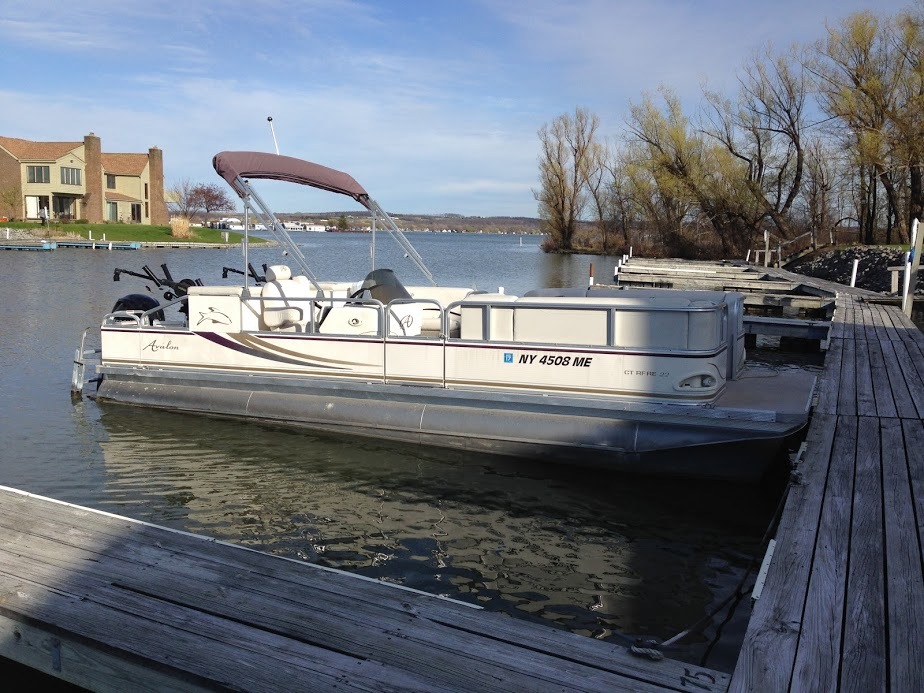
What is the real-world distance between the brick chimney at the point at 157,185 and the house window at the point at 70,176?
9627mm

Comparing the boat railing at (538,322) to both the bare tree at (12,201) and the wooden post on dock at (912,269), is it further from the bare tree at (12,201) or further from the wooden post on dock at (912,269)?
the bare tree at (12,201)

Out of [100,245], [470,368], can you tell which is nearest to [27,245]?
[100,245]

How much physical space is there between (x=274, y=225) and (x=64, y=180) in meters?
65.4

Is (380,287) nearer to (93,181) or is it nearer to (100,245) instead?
(100,245)

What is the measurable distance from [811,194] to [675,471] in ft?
146

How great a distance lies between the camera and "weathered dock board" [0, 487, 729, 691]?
3.40 meters

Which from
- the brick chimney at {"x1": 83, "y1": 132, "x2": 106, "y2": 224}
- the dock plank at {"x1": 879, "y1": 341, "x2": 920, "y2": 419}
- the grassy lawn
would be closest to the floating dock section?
the grassy lawn

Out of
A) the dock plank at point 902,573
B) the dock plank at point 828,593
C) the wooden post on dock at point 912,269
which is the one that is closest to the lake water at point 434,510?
the dock plank at point 828,593

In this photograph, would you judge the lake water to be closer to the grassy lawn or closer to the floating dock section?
the floating dock section

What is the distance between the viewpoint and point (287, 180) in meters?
10.5

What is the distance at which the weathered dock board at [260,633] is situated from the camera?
3.40 meters

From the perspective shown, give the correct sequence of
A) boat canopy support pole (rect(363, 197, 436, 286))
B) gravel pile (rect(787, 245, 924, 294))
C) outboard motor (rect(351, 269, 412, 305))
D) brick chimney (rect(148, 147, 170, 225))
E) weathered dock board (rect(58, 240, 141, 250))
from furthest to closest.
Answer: brick chimney (rect(148, 147, 170, 225)) < weathered dock board (rect(58, 240, 141, 250)) < gravel pile (rect(787, 245, 924, 294)) < boat canopy support pole (rect(363, 197, 436, 286)) < outboard motor (rect(351, 269, 412, 305))

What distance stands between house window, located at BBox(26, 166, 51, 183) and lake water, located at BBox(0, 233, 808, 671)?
62894 mm

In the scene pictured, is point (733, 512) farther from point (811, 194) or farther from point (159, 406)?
point (811, 194)
